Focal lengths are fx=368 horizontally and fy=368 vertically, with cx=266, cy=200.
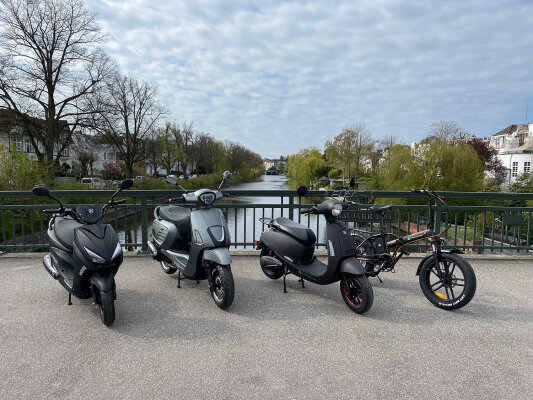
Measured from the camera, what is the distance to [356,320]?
10.9ft

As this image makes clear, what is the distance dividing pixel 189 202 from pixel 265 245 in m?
1.12

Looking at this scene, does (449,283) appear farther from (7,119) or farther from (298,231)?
(7,119)

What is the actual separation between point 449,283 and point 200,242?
97.0 inches

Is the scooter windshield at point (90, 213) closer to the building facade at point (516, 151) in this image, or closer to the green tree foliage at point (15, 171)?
the green tree foliage at point (15, 171)

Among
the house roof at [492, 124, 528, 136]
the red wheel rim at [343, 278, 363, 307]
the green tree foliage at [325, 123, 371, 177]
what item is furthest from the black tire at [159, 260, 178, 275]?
the house roof at [492, 124, 528, 136]

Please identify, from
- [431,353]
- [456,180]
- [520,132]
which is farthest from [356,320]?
[520,132]

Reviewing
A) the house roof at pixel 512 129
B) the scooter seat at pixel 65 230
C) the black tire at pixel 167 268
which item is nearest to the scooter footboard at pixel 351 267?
the black tire at pixel 167 268

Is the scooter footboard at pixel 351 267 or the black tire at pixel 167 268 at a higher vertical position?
the scooter footboard at pixel 351 267

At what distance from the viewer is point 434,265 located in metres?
3.69

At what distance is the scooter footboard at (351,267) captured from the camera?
3361 mm

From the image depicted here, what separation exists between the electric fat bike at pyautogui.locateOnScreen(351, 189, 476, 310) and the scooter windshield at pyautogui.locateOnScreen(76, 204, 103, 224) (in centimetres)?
275

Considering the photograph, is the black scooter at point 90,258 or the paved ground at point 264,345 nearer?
the paved ground at point 264,345

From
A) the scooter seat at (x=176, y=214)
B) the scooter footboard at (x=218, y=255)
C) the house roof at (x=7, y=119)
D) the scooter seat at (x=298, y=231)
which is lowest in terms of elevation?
the scooter footboard at (x=218, y=255)

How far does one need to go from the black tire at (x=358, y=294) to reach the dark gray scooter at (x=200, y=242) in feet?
3.62
